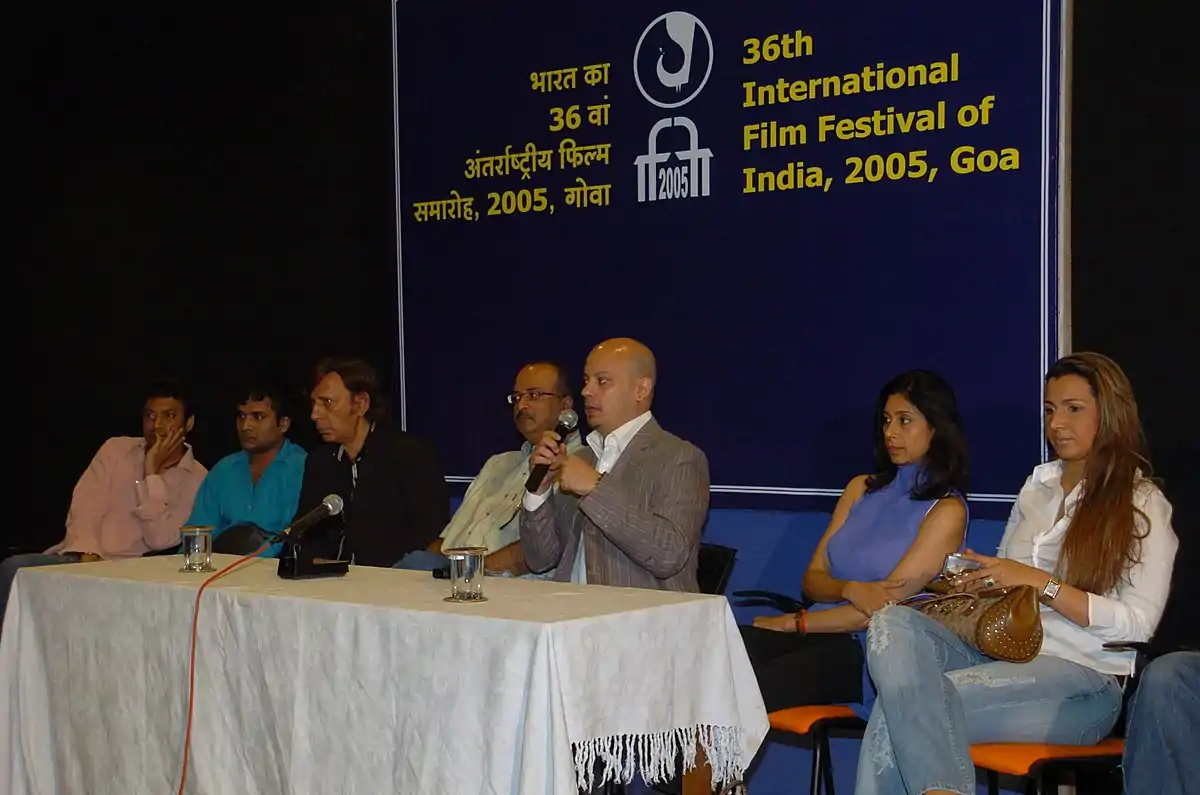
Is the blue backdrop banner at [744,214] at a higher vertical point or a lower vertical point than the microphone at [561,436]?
higher

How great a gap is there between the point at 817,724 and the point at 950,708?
1.68 feet

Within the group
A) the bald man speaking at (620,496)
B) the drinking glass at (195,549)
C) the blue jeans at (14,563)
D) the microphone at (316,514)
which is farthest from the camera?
the blue jeans at (14,563)

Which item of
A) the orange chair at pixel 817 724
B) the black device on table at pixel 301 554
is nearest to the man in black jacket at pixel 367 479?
the black device on table at pixel 301 554

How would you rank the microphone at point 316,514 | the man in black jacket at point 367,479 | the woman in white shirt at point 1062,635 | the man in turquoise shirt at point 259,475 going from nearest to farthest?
the woman in white shirt at point 1062,635 → the microphone at point 316,514 → the man in black jacket at point 367,479 → the man in turquoise shirt at point 259,475

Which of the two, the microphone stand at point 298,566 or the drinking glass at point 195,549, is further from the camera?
the drinking glass at point 195,549

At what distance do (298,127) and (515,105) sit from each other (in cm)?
108

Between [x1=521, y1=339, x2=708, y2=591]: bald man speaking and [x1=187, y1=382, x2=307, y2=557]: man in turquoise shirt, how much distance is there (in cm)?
147

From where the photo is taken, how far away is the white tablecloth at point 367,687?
8.89 ft

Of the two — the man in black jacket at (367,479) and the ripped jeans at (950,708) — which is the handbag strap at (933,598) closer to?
the ripped jeans at (950,708)

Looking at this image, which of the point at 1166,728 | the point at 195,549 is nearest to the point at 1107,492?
the point at 1166,728

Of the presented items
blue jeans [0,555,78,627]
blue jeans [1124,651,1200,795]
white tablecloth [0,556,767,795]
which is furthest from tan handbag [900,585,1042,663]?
blue jeans [0,555,78,627]

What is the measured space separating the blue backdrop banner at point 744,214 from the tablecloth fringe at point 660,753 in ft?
4.67

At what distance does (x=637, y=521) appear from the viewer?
11.7ft

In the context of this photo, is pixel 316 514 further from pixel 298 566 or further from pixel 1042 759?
pixel 1042 759
